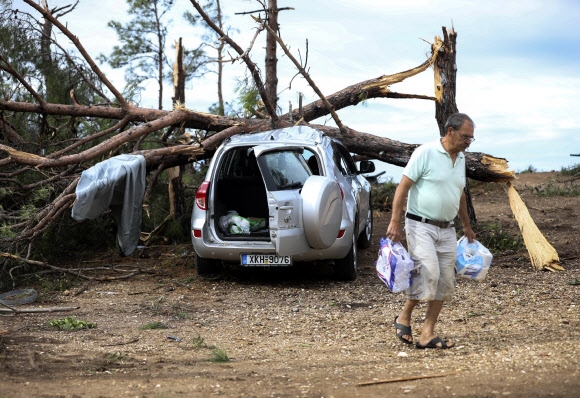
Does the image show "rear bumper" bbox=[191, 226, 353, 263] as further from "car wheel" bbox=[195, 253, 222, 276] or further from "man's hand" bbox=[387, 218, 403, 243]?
"man's hand" bbox=[387, 218, 403, 243]

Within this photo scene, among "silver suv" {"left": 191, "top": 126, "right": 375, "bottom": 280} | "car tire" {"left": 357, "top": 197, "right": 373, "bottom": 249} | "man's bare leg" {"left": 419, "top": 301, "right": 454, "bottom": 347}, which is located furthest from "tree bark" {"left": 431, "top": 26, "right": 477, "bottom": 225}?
"man's bare leg" {"left": 419, "top": 301, "right": 454, "bottom": 347}

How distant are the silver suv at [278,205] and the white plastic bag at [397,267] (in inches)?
106

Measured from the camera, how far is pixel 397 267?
630 centimetres

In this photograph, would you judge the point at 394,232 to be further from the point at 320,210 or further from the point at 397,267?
the point at 320,210

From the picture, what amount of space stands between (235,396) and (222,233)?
4.90 m

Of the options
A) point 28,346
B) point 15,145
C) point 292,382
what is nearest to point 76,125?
point 15,145

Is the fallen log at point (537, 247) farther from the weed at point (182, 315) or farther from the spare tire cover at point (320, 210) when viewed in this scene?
the weed at point (182, 315)

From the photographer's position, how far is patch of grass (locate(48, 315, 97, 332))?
25.5ft

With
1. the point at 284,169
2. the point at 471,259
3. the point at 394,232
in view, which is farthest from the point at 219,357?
the point at 284,169

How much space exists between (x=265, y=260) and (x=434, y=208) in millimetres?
3689

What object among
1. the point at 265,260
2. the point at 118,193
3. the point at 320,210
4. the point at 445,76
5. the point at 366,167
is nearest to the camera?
the point at 320,210

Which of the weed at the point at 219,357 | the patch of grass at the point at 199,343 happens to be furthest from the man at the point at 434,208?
the patch of grass at the point at 199,343

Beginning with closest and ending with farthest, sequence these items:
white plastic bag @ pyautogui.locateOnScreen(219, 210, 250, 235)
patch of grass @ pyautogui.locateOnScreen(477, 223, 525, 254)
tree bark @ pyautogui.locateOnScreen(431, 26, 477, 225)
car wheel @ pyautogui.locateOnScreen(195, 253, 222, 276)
Answer: white plastic bag @ pyautogui.locateOnScreen(219, 210, 250, 235) < car wheel @ pyautogui.locateOnScreen(195, 253, 222, 276) < patch of grass @ pyautogui.locateOnScreen(477, 223, 525, 254) < tree bark @ pyautogui.locateOnScreen(431, 26, 477, 225)

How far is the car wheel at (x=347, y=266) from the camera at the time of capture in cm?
996
